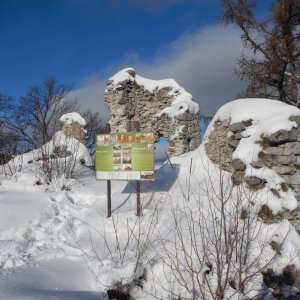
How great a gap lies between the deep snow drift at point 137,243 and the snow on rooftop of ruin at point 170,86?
543cm

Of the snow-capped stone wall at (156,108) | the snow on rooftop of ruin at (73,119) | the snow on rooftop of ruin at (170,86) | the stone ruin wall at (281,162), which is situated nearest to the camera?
the stone ruin wall at (281,162)

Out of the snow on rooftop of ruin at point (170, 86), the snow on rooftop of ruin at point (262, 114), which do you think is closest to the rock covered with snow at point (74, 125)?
the snow on rooftop of ruin at point (170, 86)

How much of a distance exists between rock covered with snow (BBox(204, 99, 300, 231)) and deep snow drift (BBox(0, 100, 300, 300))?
0.09m

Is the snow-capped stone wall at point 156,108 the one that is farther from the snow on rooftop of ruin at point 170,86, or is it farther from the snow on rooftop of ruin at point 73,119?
the snow on rooftop of ruin at point 73,119

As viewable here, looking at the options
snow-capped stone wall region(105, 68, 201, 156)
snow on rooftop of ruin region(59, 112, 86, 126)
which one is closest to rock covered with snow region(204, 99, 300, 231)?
snow-capped stone wall region(105, 68, 201, 156)

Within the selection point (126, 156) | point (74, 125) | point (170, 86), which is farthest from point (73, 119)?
point (126, 156)

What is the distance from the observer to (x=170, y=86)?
14.8 meters

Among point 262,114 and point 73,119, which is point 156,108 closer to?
point 73,119

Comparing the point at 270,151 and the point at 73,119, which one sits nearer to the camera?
the point at 270,151

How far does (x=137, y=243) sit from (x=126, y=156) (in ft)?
6.95

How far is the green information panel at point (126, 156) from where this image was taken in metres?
5.91

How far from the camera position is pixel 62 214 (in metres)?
5.82

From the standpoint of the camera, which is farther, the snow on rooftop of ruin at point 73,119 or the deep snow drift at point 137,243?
the snow on rooftop of ruin at point 73,119

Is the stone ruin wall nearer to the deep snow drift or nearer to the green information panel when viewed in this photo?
the deep snow drift
